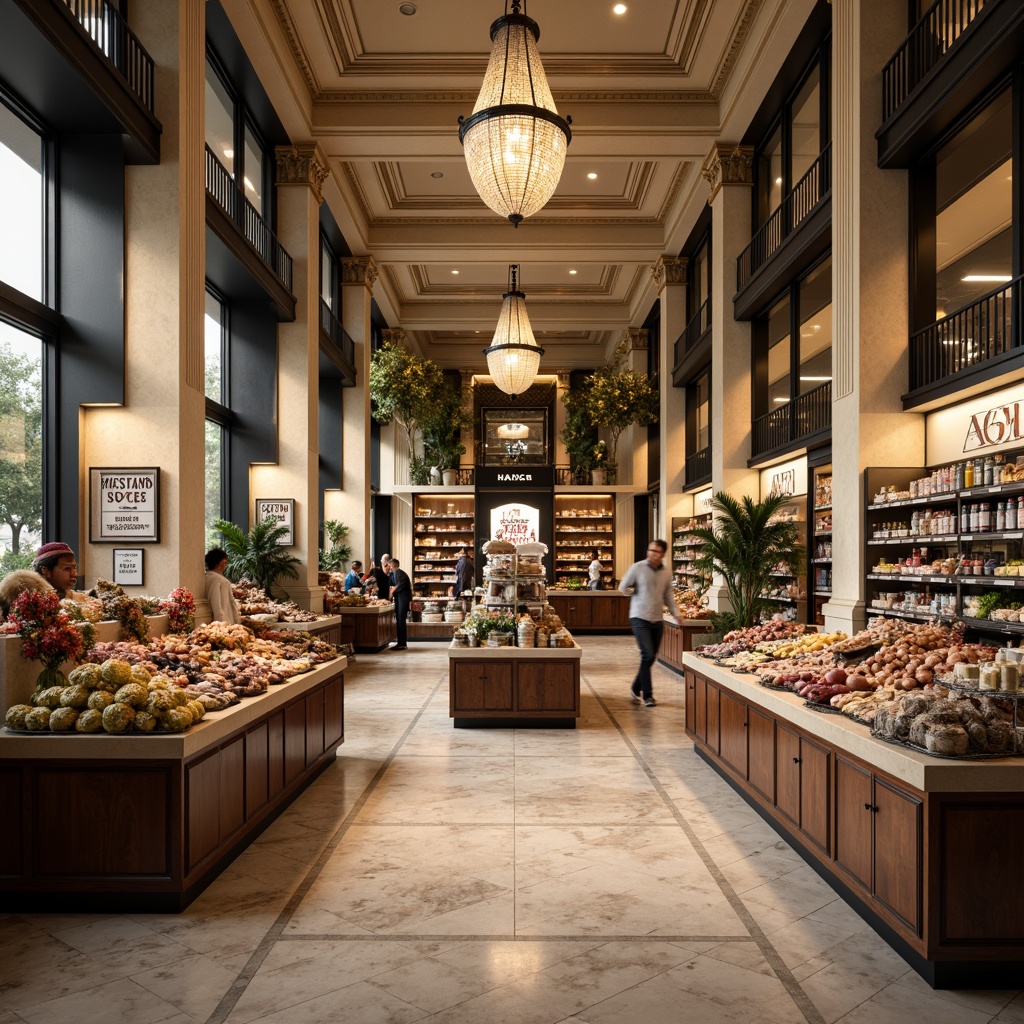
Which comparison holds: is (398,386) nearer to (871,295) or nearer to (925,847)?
(871,295)

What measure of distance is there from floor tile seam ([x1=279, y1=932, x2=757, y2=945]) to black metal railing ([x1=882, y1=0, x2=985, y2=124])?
6.86m

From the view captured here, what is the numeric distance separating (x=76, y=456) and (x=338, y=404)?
396 inches

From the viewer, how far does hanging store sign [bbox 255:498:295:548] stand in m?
12.5

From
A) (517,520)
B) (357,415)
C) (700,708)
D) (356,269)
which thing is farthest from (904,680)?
(517,520)

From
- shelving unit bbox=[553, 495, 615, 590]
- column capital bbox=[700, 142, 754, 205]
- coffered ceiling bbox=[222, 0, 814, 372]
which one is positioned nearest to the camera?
coffered ceiling bbox=[222, 0, 814, 372]

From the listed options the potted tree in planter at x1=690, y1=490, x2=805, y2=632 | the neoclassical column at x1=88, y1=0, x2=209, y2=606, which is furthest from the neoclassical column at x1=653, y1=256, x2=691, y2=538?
the neoclassical column at x1=88, y1=0, x2=209, y2=606

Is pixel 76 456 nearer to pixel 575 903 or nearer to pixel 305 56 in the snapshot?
pixel 575 903

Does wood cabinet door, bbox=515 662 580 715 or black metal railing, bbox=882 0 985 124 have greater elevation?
black metal railing, bbox=882 0 985 124

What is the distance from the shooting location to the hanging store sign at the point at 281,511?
1248 centimetres

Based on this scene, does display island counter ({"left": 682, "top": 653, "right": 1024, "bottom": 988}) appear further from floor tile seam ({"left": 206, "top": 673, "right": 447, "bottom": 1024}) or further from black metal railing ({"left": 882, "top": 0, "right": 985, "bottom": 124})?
black metal railing ({"left": 882, "top": 0, "right": 985, "bottom": 124})

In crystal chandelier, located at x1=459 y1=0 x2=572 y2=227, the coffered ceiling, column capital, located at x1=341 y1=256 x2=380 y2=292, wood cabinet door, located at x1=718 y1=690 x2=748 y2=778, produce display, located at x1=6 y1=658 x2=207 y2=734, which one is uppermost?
the coffered ceiling

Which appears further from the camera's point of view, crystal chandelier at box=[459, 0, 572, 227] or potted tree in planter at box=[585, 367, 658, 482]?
potted tree in planter at box=[585, 367, 658, 482]

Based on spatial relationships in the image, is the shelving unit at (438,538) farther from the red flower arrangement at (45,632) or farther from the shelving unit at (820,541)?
the red flower arrangement at (45,632)

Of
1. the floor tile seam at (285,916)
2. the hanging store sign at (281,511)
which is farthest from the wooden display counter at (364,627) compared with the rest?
the floor tile seam at (285,916)
